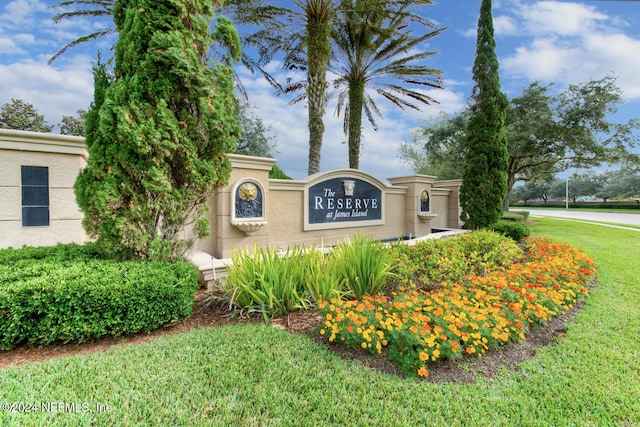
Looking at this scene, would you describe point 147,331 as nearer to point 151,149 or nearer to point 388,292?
point 151,149

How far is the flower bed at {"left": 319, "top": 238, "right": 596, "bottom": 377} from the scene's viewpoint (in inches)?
102

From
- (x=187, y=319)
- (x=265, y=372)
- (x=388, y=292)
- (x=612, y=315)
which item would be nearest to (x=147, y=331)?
(x=187, y=319)

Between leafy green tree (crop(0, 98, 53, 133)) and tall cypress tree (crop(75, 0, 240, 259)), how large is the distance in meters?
20.6

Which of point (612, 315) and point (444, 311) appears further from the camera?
point (612, 315)

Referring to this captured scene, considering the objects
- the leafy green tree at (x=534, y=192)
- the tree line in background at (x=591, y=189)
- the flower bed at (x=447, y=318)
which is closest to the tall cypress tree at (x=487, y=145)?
the flower bed at (x=447, y=318)

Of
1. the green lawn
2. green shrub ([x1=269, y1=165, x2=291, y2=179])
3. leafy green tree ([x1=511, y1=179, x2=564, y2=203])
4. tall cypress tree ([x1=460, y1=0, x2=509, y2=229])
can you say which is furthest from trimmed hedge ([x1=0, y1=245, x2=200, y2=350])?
leafy green tree ([x1=511, y1=179, x2=564, y2=203])

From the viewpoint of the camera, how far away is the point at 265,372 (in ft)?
7.82

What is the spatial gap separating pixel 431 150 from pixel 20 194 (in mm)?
18888

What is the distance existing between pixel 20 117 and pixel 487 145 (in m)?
25.4

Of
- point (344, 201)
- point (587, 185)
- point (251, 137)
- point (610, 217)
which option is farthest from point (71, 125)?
point (587, 185)

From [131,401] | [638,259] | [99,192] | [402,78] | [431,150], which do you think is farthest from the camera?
[431,150]

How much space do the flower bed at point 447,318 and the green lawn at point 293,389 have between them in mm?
244

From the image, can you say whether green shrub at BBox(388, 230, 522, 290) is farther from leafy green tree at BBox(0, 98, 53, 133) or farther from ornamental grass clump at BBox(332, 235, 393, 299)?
leafy green tree at BBox(0, 98, 53, 133)

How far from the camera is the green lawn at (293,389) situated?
6.36 feet
